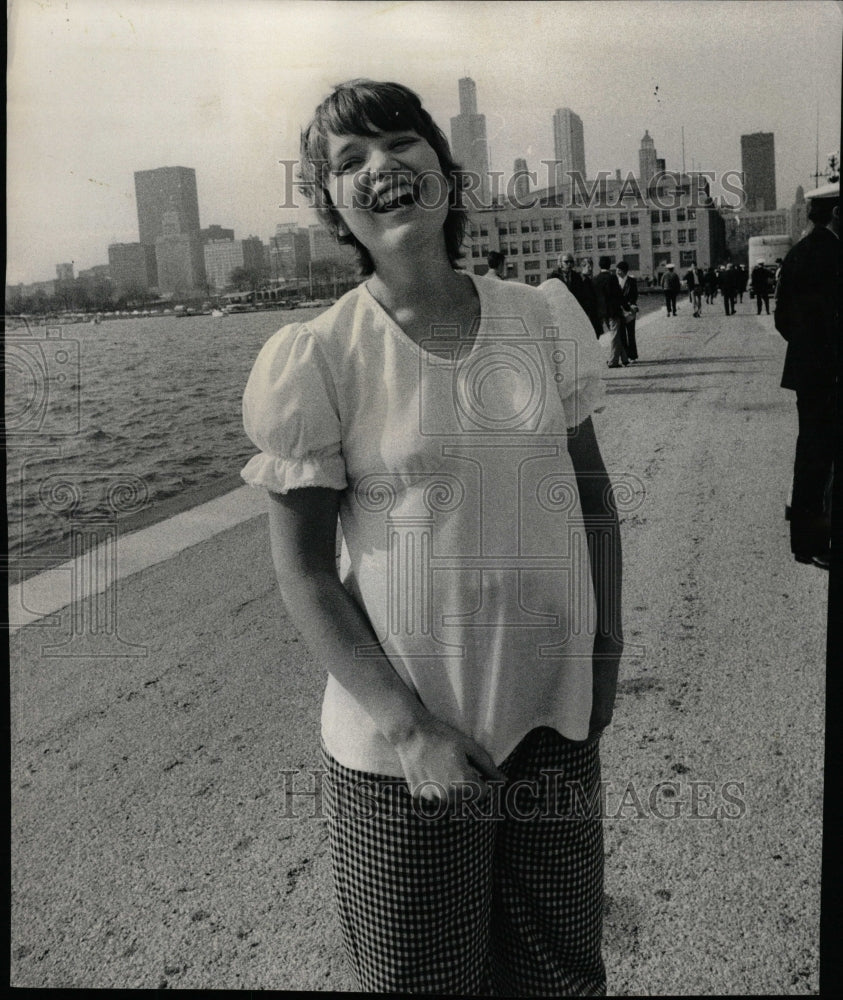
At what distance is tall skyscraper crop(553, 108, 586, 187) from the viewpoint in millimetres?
1764

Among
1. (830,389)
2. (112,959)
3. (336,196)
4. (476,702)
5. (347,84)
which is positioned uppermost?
(347,84)

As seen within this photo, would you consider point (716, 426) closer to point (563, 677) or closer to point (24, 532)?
point (563, 677)

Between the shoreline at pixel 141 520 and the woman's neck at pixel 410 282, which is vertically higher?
the woman's neck at pixel 410 282

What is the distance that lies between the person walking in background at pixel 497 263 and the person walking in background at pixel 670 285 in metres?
0.37

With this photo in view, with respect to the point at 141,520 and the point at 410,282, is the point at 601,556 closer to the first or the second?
the point at 410,282

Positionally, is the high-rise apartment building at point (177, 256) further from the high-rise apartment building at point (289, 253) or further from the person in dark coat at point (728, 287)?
the person in dark coat at point (728, 287)

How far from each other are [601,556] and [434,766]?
0.39 meters

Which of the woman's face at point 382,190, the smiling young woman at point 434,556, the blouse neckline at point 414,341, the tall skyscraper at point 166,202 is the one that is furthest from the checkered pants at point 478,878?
the tall skyscraper at point 166,202

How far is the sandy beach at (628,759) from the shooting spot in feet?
5.88

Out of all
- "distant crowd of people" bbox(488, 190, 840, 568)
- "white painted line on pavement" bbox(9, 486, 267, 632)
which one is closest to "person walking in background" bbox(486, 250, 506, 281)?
"distant crowd of people" bbox(488, 190, 840, 568)

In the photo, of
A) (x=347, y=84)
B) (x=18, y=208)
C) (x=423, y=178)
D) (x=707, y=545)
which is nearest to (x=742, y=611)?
(x=707, y=545)

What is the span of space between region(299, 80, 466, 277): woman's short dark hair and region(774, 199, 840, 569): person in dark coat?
26.8 inches

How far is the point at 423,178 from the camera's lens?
4.23 feet

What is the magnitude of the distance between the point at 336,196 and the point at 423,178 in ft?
0.38
